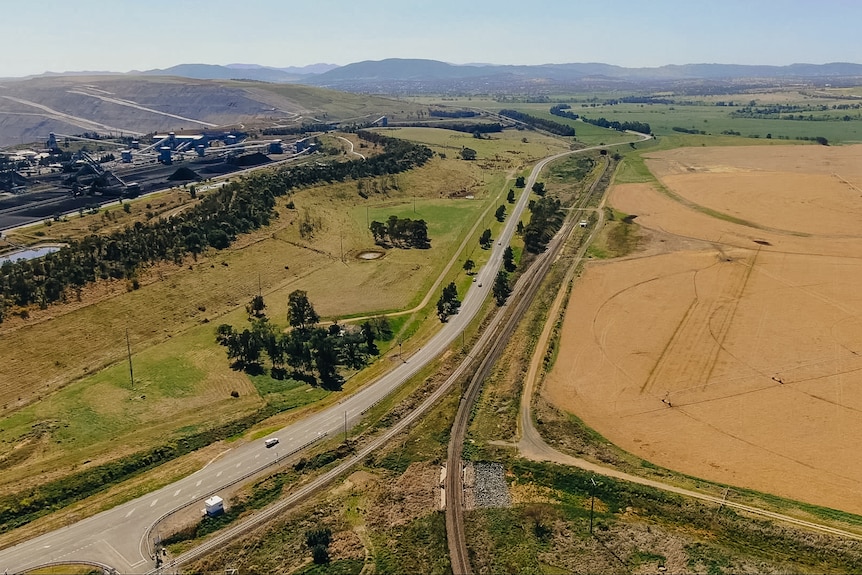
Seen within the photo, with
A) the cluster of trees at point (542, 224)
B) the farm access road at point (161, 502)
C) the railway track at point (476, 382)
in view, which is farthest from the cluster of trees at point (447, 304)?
the cluster of trees at point (542, 224)

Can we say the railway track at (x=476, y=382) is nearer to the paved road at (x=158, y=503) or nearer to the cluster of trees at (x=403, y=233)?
the paved road at (x=158, y=503)

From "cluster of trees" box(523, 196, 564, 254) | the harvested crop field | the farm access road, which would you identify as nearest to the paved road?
the farm access road

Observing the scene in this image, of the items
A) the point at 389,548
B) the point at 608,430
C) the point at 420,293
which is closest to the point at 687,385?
the point at 608,430

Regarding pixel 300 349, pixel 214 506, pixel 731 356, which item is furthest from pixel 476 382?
pixel 214 506

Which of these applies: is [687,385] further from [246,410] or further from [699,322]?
[246,410]

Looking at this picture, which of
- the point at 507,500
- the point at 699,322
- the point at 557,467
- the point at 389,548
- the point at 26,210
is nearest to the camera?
the point at 389,548
